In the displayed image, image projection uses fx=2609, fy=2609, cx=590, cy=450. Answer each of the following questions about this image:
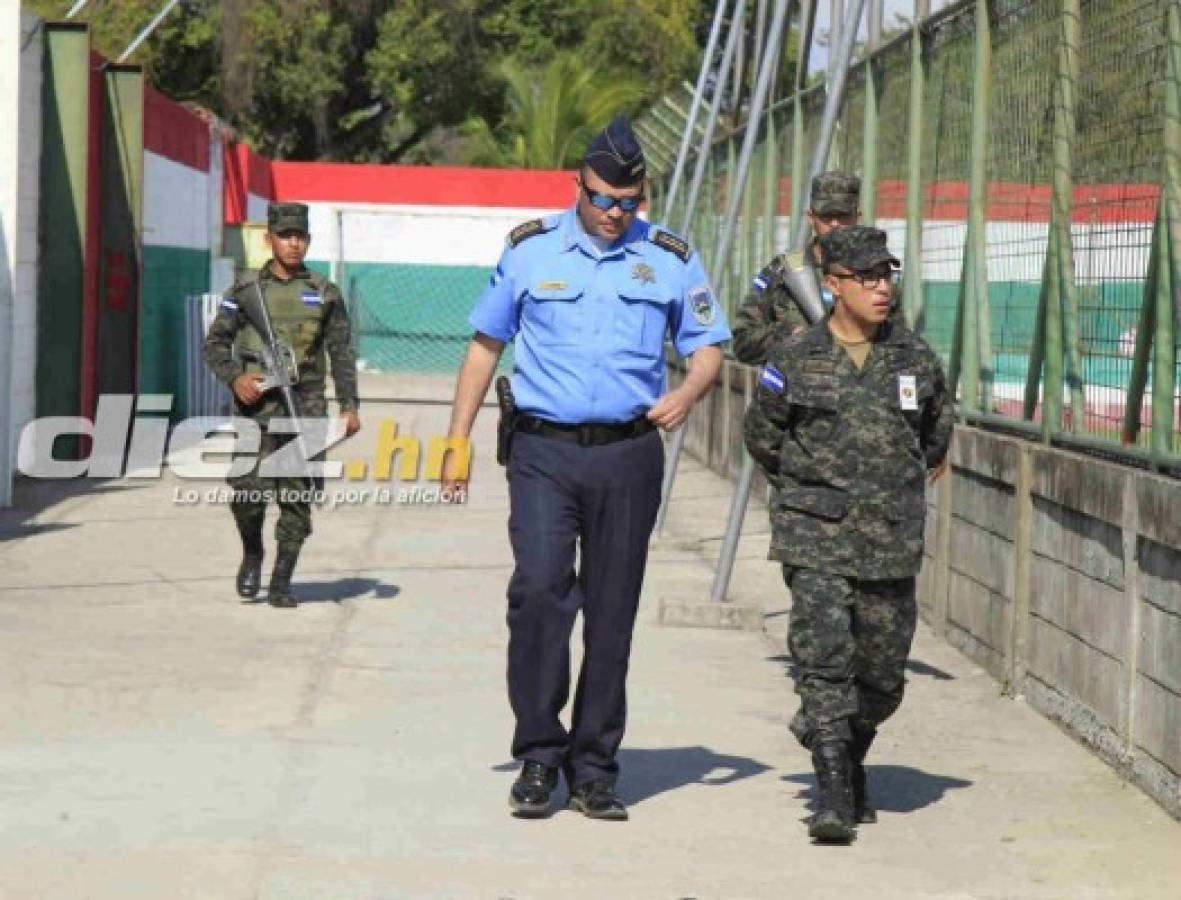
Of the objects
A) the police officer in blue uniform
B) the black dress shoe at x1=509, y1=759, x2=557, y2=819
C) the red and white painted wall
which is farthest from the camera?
the red and white painted wall

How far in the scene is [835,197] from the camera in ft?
31.3

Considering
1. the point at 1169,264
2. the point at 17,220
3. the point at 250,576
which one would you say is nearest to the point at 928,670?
the point at 1169,264

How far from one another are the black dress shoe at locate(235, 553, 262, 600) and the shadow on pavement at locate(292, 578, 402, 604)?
256 millimetres

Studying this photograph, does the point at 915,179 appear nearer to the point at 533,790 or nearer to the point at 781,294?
the point at 781,294

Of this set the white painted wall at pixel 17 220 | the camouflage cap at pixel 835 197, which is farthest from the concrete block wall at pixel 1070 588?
the white painted wall at pixel 17 220

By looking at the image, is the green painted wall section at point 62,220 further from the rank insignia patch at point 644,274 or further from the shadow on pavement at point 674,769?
the rank insignia patch at point 644,274

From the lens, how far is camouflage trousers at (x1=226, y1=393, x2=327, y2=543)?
11984 millimetres

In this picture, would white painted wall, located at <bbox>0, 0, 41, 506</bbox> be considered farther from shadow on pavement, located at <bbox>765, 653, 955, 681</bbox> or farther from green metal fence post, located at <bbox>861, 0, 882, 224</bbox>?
shadow on pavement, located at <bbox>765, 653, 955, 681</bbox>

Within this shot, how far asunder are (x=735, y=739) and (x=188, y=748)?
1869mm

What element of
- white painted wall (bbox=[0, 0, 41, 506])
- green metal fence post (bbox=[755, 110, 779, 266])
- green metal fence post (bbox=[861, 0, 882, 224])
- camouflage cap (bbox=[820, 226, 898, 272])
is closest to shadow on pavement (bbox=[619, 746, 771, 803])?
camouflage cap (bbox=[820, 226, 898, 272])

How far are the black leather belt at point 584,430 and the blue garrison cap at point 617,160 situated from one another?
69 cm

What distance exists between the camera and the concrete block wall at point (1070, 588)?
789cm

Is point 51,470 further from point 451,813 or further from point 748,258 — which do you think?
point 451,813

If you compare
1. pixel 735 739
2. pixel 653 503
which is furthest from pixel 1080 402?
pixel 653 503
